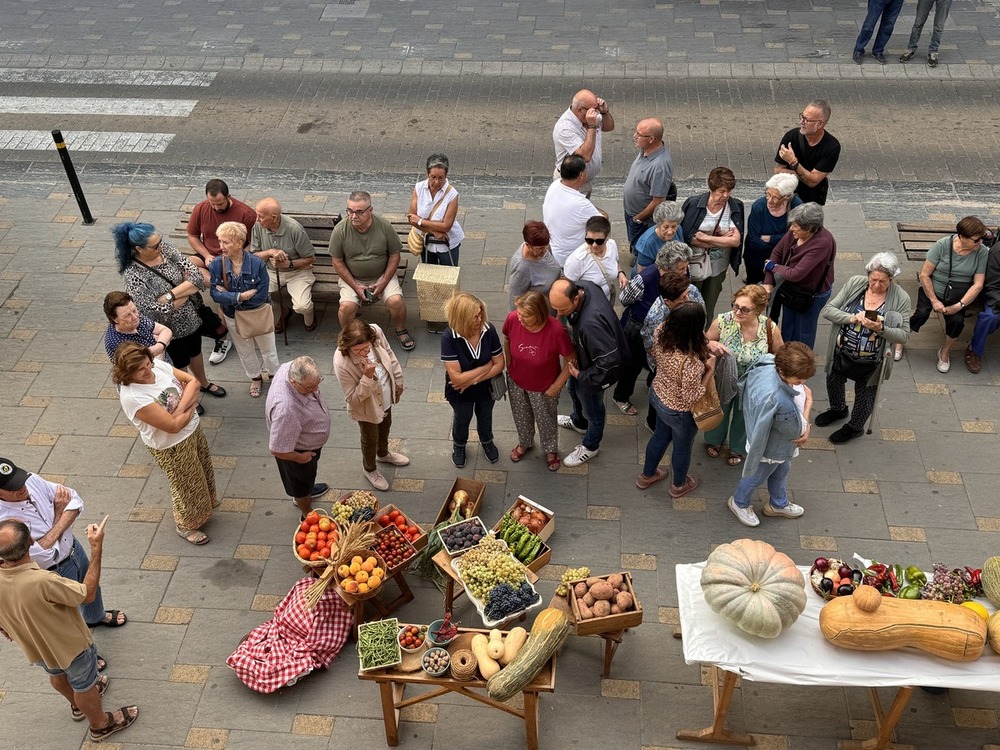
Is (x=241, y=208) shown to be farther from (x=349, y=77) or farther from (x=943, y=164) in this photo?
(x=943, y=164)

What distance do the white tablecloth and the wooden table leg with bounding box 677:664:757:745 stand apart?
0.44 meters

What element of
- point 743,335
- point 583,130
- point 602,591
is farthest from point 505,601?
point 583,130

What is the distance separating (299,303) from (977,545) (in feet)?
21.1

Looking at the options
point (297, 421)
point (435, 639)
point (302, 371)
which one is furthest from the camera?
point (297, 421)

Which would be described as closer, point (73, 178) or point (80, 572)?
point (80, 572)

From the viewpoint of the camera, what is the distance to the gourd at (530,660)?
5.35 m

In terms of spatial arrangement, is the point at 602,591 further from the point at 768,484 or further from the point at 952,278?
the point at 952,278

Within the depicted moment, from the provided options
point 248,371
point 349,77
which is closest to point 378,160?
point 349,77

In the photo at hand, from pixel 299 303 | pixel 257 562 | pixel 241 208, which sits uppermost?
pixel 241 208

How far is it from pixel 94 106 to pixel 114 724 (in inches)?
416

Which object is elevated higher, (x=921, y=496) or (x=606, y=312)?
(x=606, y=312)

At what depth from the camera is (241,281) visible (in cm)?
802

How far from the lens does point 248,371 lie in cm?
870

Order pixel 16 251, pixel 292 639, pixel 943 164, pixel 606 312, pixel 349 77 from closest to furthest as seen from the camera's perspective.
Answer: pixel 292 639 → pixel 606 312 → pixel 16 251 → pixel 943 164 → pixel 349 77
